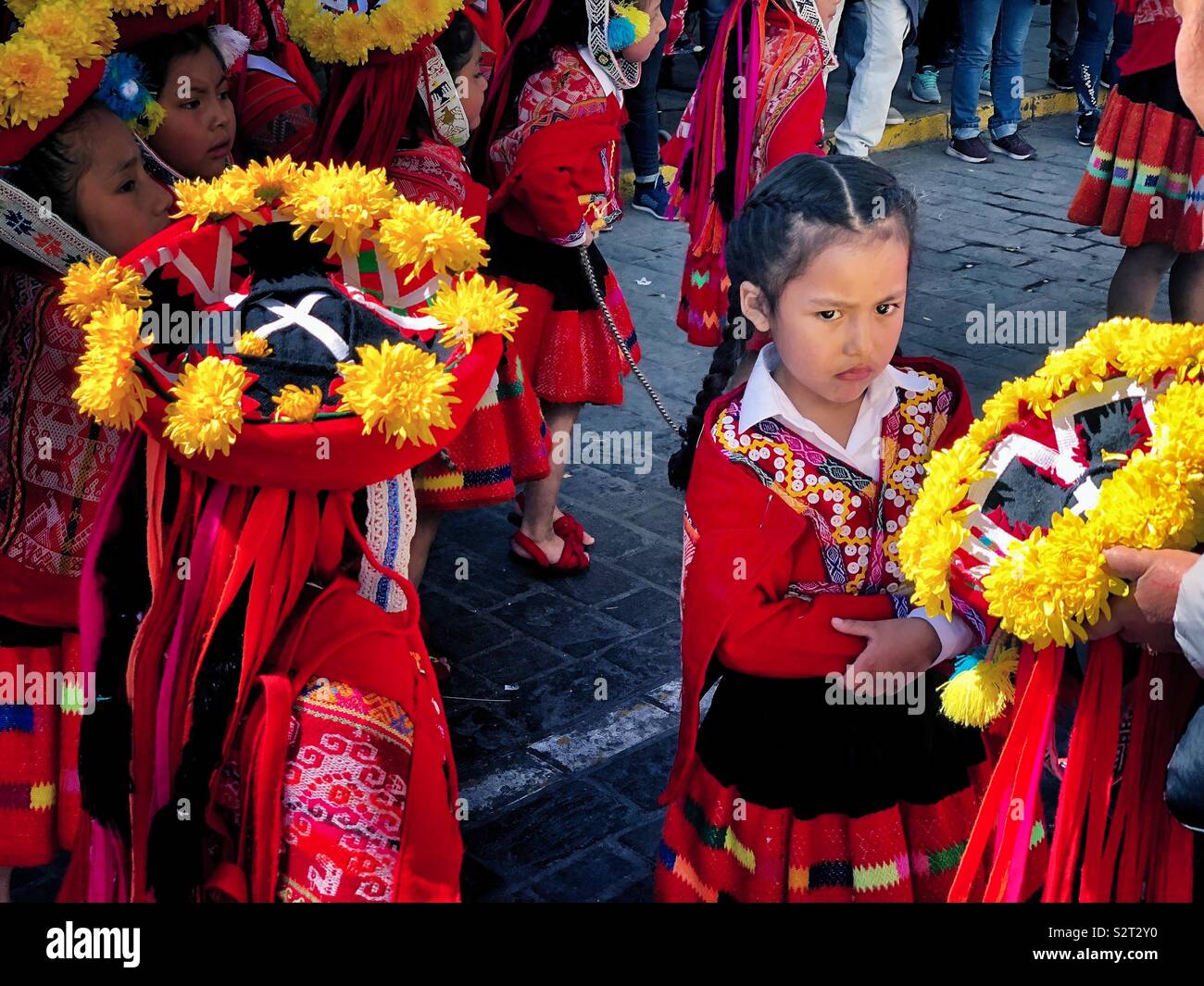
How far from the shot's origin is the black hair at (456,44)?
3.81 meters

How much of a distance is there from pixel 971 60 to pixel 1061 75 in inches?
70.9

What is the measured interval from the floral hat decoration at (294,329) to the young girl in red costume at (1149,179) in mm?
3566

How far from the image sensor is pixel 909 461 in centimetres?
251

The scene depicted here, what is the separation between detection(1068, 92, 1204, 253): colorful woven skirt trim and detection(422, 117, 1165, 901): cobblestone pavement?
822 mm

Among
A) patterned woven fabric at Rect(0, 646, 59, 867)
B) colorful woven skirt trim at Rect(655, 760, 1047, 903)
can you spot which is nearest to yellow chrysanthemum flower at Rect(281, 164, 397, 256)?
patterned woven fabric at Rect(0, 646, 59, 867)

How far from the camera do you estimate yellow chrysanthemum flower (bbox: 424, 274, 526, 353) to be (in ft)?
7.23

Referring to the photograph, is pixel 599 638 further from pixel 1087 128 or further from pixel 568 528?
pixel 1087 128

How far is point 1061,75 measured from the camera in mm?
10156

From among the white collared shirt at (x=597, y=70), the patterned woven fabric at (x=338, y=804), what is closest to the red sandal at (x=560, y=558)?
the white collared shirt at (x=597, y=70)

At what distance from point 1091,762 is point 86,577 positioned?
1509 millimetres

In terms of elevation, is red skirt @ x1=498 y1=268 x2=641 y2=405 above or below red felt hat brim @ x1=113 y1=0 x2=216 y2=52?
below

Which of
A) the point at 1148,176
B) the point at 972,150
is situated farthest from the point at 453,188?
the point at 972,150

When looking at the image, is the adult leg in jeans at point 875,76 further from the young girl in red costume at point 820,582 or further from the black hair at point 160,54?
the young girl in red costume at point 820,582

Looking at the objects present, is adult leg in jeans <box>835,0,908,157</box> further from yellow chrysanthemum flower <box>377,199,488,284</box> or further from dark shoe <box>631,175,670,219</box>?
yellow chrysanthemum flower <box>377,199,488,284</box>
